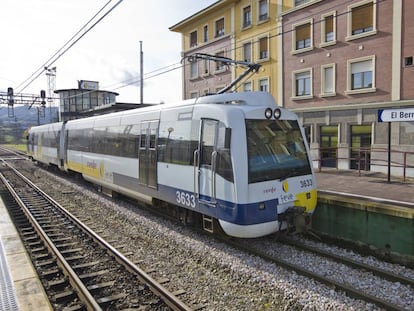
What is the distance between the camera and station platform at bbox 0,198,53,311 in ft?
16.3

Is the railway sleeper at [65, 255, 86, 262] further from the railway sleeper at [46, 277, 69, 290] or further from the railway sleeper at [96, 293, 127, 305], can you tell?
the railway sleeper at [96, 293, 127, 305]

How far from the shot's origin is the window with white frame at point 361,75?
749 inches

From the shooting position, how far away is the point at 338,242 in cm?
802

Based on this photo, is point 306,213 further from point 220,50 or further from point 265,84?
point 220,50

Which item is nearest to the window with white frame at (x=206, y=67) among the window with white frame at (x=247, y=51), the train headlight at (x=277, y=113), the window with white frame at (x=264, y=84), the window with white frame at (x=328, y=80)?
the window with white frame at (x=247, y=51)

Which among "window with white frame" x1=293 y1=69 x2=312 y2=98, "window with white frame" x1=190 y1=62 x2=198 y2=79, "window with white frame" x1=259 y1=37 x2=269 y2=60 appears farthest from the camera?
"window with white frame" x1=190 y1=62 x2=198 y2=79

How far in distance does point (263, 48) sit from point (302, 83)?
4.65 metres

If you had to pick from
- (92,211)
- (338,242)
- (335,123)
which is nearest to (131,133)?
(92,211)

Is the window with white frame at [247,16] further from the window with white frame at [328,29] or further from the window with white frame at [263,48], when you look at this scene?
the window with white frame at [328,29]

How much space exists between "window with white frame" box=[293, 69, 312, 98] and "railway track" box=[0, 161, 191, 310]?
17.0 metres

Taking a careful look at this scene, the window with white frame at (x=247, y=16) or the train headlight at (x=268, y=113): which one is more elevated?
the window with white frame at (x=247, y=16)

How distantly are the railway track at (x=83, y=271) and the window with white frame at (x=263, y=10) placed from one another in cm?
2044

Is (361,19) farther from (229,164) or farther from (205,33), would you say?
(229,164)

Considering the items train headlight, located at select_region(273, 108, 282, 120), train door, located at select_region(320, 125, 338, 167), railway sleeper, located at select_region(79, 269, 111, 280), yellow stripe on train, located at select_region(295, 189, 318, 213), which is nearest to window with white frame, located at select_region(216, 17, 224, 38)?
train door, located at select_region(320, 125, 338, 167)
